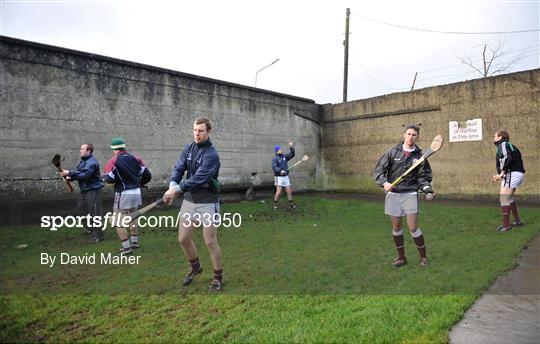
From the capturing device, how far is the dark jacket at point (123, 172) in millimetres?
7027

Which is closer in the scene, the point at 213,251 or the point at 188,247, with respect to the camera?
the point at 213,251

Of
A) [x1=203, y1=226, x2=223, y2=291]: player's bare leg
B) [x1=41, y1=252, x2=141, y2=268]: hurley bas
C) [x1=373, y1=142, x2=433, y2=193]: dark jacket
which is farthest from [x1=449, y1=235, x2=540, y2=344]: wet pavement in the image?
[x1=41, y1=252, x2=141, y2=268]: hurley bas

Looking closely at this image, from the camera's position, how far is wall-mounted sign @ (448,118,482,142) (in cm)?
1267

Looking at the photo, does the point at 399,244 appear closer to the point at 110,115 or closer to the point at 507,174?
the point at 507,174

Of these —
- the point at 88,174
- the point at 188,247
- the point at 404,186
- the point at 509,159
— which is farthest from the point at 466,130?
the point at 88,174

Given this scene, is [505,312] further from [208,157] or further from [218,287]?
[208,157]

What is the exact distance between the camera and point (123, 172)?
7.10 meters

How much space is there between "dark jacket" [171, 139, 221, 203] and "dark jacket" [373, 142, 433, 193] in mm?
2586

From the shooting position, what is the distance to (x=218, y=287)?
486 cm

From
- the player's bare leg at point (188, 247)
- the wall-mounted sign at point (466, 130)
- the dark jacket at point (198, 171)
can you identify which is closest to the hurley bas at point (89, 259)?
the player's bare leg at point (188, 247)

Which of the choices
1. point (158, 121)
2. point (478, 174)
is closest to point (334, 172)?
point (478, 174)

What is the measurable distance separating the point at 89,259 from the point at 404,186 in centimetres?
544

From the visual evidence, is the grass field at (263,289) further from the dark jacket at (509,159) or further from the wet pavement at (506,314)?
the dark jacket at (509,159)

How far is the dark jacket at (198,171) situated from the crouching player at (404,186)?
2.62 metres
